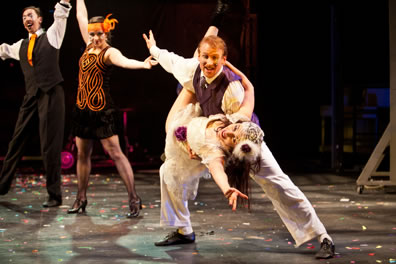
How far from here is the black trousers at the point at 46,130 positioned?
5.52m

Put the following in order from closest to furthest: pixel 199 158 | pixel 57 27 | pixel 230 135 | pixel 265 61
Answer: pixel 230 135 → pixel 199 158 → pixel 57 27 → pixel 265 61

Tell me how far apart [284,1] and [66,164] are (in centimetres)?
427

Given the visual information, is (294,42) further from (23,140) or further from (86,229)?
(86,229)

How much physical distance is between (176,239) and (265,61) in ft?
21.5

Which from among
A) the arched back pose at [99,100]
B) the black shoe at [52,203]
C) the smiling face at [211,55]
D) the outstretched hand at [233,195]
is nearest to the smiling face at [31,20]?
the arched back pose at [99,100]

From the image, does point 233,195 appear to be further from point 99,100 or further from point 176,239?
point 99,100

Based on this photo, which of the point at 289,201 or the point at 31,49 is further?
the point at 31,49

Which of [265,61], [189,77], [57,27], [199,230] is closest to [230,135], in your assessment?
[189,77]

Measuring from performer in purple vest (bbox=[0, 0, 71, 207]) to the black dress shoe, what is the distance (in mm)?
1890

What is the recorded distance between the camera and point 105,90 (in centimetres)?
498

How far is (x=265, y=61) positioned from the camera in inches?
399

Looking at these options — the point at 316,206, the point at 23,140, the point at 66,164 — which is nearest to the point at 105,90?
the point at 23,140

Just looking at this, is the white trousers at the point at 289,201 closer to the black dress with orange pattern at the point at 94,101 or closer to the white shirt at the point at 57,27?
the black dress with orange pattern at the point at 94,101

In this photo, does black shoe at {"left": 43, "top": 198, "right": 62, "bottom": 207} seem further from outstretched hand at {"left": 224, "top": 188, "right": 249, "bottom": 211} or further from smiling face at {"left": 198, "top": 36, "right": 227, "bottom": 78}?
outstretched hand at {"left": 224, "top": 188, "right": 249, "bottom": 211}
